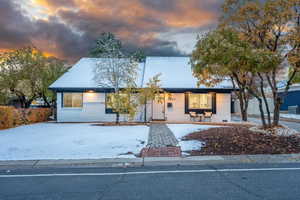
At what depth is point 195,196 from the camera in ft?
11.8

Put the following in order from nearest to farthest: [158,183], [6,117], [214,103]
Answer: [158,183]
[6,117]
[214,103]

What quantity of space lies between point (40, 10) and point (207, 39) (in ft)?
39.8

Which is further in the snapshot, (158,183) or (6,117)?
(6,117)

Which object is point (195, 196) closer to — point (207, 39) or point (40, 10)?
point (207, 39)

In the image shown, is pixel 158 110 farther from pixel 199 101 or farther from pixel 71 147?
pixel 71 147

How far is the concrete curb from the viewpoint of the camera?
5623 mm

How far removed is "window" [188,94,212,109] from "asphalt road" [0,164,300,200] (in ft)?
36.5

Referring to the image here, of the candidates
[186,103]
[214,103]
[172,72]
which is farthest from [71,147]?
[172,72]

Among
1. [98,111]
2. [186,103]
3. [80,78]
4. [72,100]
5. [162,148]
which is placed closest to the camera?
[162,148]

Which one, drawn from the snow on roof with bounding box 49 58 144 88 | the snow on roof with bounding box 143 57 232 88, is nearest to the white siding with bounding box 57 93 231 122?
the snow on roof with bounding box 49 58 144 88

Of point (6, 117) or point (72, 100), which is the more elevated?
point (72, 100)

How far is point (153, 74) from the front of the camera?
57.9 feet

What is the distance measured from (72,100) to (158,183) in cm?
1426

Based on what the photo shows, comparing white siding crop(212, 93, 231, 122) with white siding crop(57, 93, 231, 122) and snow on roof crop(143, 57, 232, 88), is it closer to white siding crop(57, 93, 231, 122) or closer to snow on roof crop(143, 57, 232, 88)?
snow on roof crop(143, 57, 232, 88)
